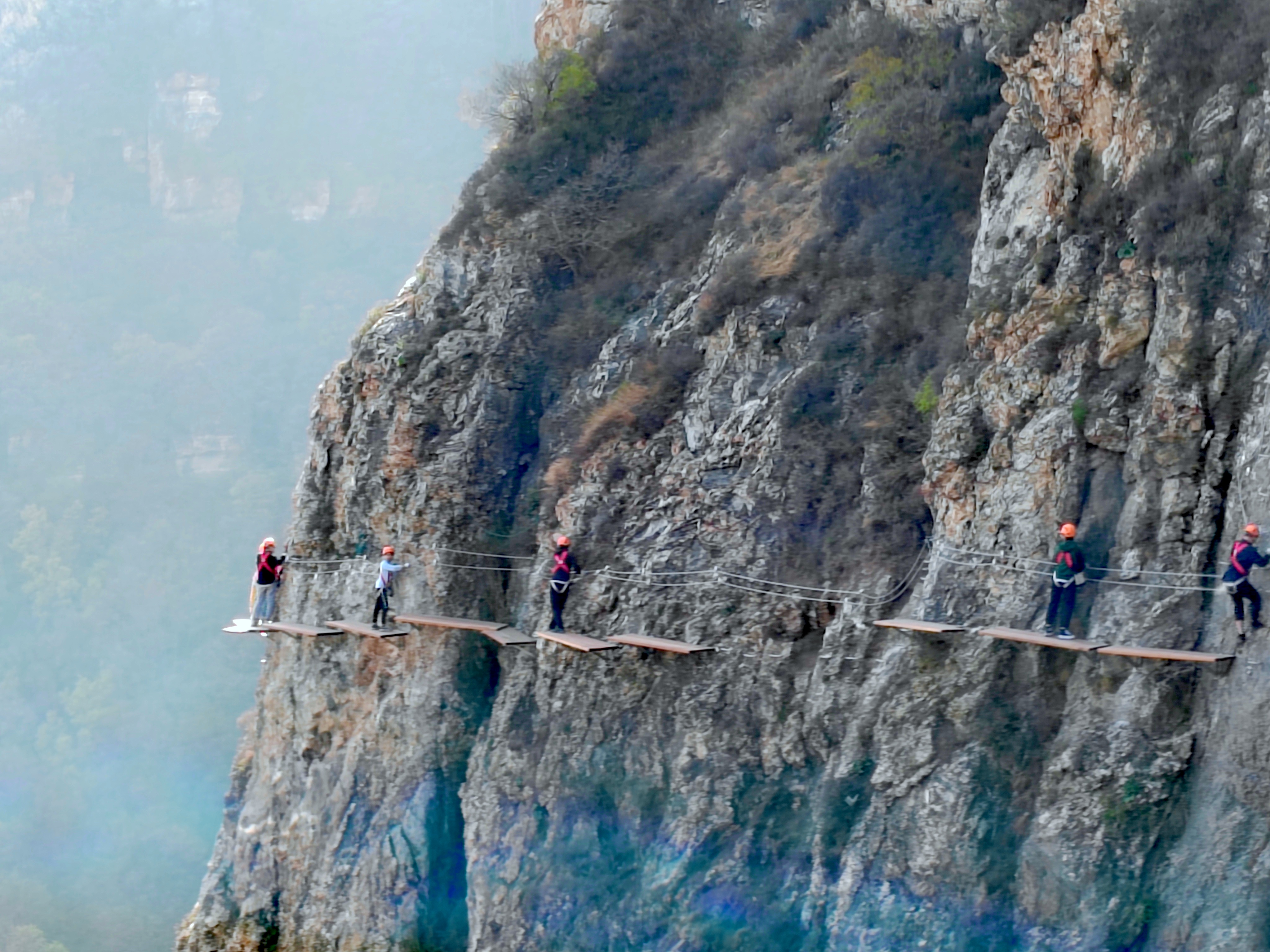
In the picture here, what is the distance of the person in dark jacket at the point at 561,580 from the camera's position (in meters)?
19.3

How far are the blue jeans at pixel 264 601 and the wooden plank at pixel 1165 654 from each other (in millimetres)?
14696

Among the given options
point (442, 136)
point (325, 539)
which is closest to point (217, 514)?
point (442, 136)

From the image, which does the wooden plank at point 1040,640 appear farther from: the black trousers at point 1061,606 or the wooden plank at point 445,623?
the wooden plank at point 445,623

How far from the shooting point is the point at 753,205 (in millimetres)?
22969

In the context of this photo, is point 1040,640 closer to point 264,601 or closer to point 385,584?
point 385,584

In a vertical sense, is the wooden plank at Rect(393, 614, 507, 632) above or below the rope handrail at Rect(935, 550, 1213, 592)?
below

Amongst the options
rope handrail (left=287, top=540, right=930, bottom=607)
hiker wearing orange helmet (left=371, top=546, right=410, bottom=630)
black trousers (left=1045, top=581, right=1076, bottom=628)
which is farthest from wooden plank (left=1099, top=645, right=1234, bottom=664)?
hiker wearing orange helmet (left=371, top=546, right=410, bottom=630)

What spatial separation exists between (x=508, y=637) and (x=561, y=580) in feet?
5.53

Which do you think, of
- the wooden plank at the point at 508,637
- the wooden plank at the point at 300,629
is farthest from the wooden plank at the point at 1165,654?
the wooden plank at the point at 300,629

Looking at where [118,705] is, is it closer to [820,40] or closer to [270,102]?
[270,102]

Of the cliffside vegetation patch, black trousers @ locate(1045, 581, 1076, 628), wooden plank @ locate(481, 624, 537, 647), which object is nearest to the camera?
black trousers @ locate(1045, 581, 1076, 628)

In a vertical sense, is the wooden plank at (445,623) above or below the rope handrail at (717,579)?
below

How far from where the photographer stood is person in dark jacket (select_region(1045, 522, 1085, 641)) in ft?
47.0

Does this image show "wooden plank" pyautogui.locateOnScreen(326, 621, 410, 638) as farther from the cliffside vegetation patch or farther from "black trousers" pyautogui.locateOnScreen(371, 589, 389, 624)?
the cliffside vegetation patch
